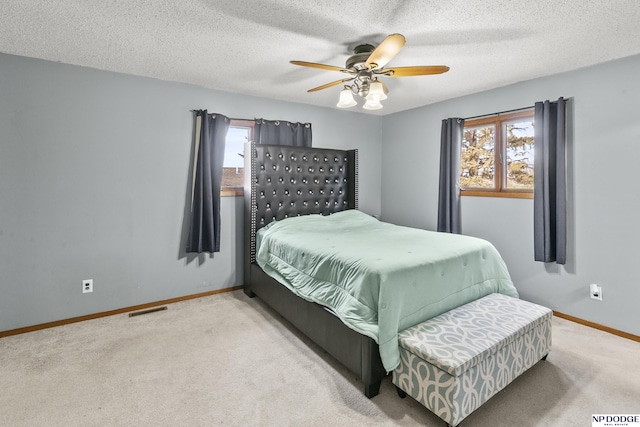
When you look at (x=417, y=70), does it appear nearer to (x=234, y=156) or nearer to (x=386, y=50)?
(x=386, y=50)

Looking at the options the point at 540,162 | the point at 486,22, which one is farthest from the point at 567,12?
the point at 540,162

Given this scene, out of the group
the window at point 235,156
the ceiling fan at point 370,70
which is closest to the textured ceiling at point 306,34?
the ceiling fan at point 370,70

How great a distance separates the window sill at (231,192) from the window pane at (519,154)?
3118 mm

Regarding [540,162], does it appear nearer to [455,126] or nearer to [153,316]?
[455,126]

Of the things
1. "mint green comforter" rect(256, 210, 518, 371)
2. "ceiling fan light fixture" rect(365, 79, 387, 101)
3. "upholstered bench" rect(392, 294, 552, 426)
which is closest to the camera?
"upholstered bench" rect(392, 294, 552, 426)

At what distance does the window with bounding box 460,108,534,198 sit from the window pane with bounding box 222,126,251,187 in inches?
109

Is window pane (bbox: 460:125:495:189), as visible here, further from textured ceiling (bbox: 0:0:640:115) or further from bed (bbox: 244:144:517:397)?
bed (bbox: 244:144:517:397)

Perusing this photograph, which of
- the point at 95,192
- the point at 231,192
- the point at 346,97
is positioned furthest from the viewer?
the point at 231,192

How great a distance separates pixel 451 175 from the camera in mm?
3912

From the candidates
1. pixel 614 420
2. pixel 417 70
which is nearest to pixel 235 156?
pixel 417 70

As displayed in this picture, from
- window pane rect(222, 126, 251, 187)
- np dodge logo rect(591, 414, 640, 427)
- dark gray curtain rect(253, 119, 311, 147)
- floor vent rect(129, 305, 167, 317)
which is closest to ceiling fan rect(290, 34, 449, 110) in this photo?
dark gray curtain rect(253, 119, 311, 147)

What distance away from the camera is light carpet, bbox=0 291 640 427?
5.85 feet

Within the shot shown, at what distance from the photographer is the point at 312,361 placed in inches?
92.0

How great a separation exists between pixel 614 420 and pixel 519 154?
259 cm
